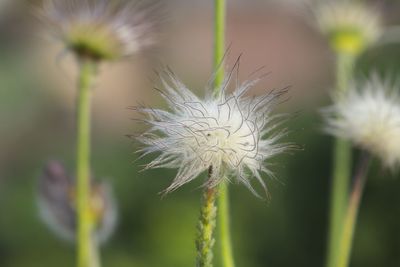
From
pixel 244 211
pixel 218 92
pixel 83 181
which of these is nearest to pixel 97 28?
pixel 83 181

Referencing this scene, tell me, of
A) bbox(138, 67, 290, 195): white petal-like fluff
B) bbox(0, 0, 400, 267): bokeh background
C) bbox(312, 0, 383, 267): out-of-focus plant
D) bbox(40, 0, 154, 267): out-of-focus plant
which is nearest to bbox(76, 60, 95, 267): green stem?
bbox(40, 0, 154, 267): out-of-focus plant

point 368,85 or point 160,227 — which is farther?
point 160,227

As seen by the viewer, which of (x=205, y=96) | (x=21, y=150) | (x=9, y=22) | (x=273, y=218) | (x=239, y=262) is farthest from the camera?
(x=9, y=22)

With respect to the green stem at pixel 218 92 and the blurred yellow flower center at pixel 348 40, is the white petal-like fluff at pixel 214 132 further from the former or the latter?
the blurred yellow flower center at pixel 348 40

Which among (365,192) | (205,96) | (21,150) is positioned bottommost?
(205,96)

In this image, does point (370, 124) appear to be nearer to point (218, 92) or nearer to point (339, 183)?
point (339, 183)

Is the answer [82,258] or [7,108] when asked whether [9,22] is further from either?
[82,258]

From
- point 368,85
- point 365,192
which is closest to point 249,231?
point 365,192

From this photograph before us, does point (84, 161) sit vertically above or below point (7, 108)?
below
